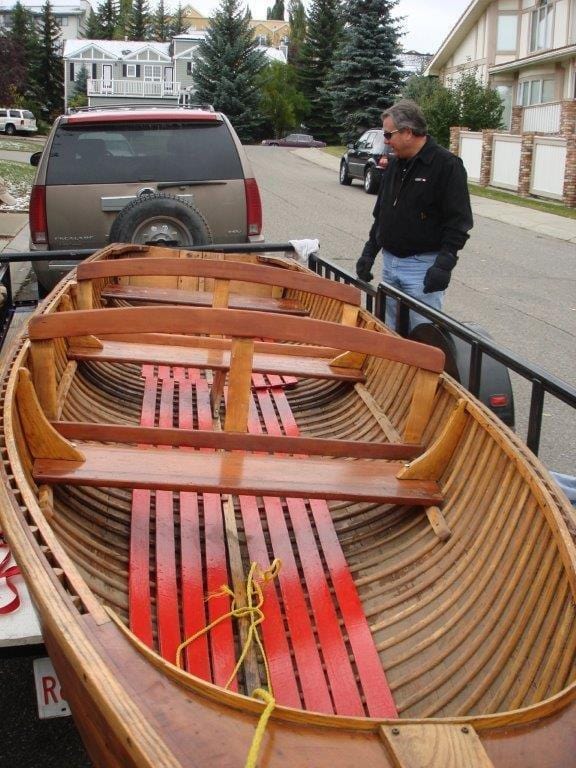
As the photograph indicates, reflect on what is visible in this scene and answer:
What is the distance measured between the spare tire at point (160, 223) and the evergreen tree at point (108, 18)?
4139 inches

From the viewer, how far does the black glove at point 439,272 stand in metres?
6.08

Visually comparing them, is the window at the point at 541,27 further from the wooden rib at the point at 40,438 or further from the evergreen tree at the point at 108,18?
the evergreen tree at the point at 108,18

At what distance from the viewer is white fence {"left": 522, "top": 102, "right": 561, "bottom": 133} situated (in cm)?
2946

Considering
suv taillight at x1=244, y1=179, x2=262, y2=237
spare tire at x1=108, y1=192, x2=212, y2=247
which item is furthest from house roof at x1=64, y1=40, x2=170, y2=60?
spare tire at x1=108, y1=192, x2=212, y2=247

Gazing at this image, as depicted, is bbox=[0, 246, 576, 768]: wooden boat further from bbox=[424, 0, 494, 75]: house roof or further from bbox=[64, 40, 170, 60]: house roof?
bbox=[64, 40, 170, 60]: house roof

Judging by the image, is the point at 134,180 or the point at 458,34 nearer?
the point at 134,180

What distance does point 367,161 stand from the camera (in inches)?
1061

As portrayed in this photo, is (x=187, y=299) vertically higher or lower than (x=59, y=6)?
lower

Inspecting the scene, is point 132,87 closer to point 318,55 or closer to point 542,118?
point 318,55

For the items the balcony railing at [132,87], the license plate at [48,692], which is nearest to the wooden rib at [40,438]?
the license plate at [48,692]

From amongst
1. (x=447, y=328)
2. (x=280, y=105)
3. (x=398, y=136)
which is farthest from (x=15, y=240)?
(x=280, y=105)

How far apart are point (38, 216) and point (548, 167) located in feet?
63.3

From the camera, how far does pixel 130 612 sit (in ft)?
10.7

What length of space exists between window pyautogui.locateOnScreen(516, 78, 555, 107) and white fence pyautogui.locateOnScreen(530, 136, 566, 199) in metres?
9.82
